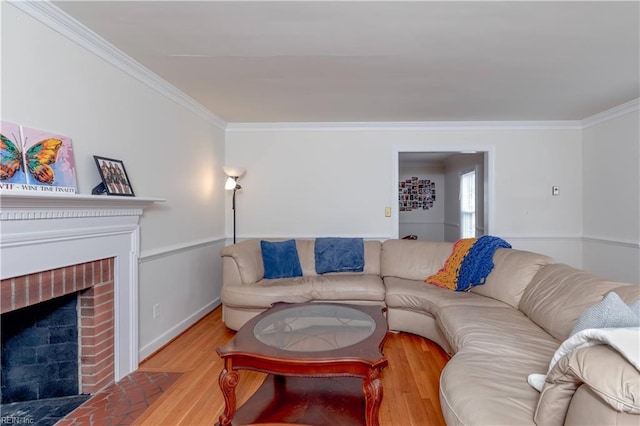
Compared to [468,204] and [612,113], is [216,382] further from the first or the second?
[468,204]

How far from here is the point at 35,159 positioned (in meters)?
1.77

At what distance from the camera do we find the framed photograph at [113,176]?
222 cm

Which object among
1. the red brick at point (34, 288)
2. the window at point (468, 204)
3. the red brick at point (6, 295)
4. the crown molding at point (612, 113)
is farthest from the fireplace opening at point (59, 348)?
the window at point (468, 204)

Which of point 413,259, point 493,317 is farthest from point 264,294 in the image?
point 493,317

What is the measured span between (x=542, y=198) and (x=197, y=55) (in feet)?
14.2

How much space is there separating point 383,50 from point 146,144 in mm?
2025

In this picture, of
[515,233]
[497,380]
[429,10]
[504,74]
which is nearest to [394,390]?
[497,380]

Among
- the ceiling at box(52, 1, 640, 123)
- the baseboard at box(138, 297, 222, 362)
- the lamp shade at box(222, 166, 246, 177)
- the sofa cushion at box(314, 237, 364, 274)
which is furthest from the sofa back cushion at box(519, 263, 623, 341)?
the lamp shade at box(222, 166, 246, 177)

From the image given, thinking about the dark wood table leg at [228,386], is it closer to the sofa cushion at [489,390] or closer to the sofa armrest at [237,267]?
the sofa cushion at [489,390]

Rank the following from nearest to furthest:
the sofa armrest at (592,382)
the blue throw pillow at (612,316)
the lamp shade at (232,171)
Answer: the sofa armrest at (592,382)
the blue throw pillow at (612,316)
the lamp shade at (232,171)

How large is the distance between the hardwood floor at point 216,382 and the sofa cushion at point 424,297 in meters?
0.34

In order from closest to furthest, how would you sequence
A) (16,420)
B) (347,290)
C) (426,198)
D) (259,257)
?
1. (16,420)
2. (347,290)
3. (259,257)
4. (426,198)

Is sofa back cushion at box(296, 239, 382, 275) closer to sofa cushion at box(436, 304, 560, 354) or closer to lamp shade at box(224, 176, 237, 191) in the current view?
lamp shade at box(224, 176, 237, 191)

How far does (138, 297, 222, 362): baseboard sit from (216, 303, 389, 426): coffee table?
3.84 feet
